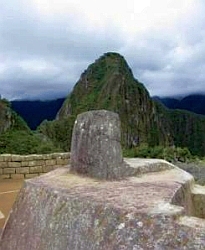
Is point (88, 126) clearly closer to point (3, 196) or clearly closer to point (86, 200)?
point (86, 200)

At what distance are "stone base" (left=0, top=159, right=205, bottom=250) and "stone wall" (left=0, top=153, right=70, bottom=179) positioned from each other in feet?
13.0

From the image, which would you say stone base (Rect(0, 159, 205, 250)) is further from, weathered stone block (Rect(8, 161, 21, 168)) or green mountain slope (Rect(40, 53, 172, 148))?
green mountain slope (Rect(40, 53, 172, 148))

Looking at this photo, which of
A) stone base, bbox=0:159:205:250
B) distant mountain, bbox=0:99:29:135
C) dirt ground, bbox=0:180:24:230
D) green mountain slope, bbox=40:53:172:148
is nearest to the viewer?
stone base, bbox=0:159:205:250

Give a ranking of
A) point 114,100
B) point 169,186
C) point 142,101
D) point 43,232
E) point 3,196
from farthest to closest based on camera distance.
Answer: point 142,101 → point 114,100 → point 3,196 → point 169,186 → point 43,232

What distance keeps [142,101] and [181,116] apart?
1096 cm

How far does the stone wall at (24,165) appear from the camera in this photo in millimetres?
6980

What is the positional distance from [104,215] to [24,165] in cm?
505

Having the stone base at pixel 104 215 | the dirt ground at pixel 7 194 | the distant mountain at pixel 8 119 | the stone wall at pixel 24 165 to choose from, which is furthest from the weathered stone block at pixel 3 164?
the distant mountain at pixel 8 119

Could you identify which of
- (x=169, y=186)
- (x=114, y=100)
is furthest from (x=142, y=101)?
(x=169, y=186)

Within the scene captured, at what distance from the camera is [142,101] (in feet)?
161

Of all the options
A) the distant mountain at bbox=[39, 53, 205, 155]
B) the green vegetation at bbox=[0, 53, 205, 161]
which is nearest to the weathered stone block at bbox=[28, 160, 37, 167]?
the green vegetation at bbox=[0, 53, 205, 161]

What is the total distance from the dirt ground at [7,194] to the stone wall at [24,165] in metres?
0.18

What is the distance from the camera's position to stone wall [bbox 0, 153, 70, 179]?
6.98m

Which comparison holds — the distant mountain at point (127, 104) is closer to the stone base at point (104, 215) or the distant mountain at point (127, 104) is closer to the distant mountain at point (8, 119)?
the distant mountain at point (8, 119)
